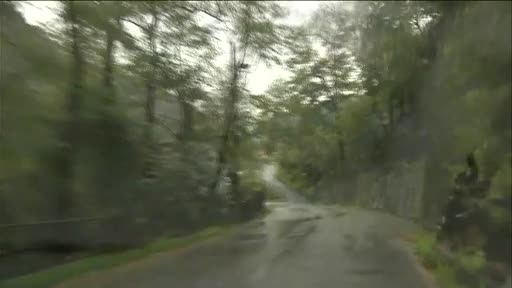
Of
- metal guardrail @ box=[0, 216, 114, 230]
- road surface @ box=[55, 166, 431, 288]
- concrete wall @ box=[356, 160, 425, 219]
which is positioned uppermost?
concrete wall @ box=[356, 160, 425, 219]

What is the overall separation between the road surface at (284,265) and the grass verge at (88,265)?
246 mm

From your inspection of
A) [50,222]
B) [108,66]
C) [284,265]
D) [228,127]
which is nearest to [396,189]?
[228,127]

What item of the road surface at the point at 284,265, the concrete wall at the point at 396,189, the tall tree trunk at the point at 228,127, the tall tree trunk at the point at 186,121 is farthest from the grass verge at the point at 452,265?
the tall tree trunk at the point at 228,127

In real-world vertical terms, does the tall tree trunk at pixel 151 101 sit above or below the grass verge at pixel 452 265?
above

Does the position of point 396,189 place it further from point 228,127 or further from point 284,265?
point 284,265

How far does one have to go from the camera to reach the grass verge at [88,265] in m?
10.3

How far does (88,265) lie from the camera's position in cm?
1229

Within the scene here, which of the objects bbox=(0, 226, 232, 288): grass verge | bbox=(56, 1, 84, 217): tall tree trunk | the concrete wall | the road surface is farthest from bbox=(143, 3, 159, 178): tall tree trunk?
the concrete wall

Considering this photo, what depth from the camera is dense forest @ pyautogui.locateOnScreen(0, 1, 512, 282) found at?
10398 millimetres

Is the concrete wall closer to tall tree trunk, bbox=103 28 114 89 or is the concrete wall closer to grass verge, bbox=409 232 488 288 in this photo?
grass verge, bbox=409 232 488 288

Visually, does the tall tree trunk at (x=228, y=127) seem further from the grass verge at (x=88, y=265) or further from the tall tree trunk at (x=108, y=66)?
the tall tree trunk at (x=108, y=66)

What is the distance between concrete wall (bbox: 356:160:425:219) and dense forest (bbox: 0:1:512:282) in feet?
3.62

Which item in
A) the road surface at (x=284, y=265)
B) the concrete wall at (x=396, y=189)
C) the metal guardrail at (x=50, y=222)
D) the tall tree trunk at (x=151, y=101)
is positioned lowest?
the road surface at (x=284, y=265)

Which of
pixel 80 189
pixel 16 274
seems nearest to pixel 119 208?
pixel 80 189
